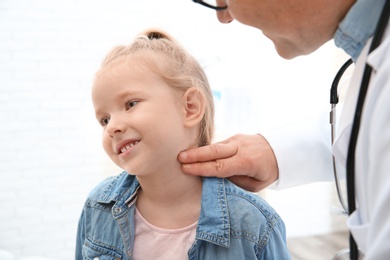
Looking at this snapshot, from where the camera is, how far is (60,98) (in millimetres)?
2693

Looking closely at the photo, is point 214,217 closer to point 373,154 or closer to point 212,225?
point 212,225

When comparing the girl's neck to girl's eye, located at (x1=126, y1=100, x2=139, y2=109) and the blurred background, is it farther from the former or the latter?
the blurred background

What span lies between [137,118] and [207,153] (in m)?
0.21

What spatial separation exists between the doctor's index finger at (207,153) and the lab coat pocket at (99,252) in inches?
11.3

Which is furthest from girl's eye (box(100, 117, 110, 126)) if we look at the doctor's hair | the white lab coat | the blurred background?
the blurred background

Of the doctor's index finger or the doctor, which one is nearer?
the doctor

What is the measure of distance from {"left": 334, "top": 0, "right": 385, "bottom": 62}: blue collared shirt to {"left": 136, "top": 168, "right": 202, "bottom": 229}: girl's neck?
1.75 ft

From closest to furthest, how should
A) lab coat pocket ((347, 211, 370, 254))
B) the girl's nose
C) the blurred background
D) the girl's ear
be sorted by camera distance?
lab coat pocket ((347, 211, 370, 254)), the girl's nose, the girl's ear, the blurred background

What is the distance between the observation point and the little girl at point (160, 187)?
38.5 inches

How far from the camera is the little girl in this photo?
979mm

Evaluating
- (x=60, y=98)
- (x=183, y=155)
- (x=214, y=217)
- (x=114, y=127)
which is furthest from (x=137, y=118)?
(x=60, y=98)

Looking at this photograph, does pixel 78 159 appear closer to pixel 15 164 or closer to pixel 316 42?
pixel 15 164

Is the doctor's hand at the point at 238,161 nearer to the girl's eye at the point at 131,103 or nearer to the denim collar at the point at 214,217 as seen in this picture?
the denim collar at the point at 214,217

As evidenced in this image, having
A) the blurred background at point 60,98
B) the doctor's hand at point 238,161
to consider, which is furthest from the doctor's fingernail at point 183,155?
the blurred background at point 60,98
